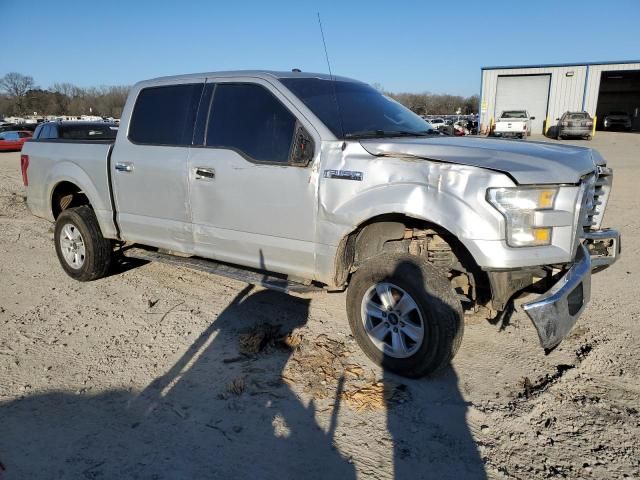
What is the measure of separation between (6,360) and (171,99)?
257 centimetres

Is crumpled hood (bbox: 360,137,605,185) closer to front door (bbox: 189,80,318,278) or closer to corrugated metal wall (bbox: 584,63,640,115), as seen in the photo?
front door (bbox: 189,80,318,278)

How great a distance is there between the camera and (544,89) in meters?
35.4

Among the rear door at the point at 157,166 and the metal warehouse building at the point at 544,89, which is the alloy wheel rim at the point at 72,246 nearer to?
the rear door at the point at 157,166

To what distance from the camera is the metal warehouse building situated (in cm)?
3381

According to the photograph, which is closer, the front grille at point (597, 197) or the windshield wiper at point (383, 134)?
the front grille at point (597, 197)

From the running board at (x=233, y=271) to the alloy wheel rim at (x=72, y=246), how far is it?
51 cm

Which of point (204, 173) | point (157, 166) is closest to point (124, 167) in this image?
point (157, 166)

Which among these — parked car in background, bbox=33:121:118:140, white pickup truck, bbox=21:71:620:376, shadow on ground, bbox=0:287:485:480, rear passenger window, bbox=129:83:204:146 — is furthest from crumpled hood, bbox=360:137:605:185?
parked car in background, bbox=33:121:118:140

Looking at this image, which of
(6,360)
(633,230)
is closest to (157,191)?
(6,360)

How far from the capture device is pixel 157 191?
4625 mm

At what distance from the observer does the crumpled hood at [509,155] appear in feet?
9.93

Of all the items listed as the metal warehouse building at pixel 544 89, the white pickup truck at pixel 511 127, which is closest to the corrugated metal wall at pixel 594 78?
the metal warehouse building at pixel 544 89

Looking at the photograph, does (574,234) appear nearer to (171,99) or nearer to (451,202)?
(451,202)

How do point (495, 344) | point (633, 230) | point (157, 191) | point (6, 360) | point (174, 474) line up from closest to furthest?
point (174, 474) → point (6, 360) → point (495, 344) → point (157, 191) → point (633, 230)
